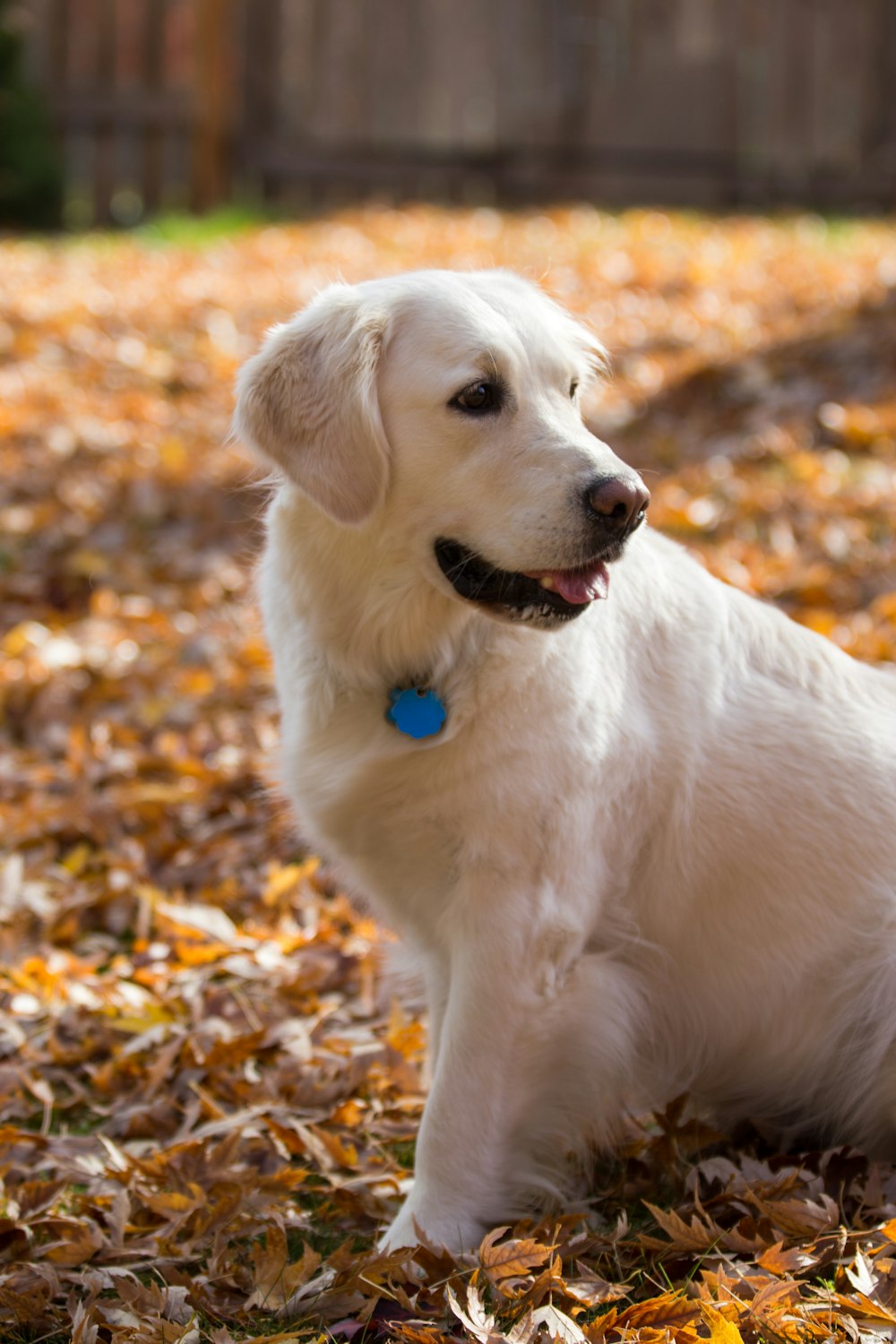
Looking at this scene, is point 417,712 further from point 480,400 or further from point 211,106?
point 211,106

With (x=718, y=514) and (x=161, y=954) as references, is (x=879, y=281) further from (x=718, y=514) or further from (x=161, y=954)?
(x=161, y=954)

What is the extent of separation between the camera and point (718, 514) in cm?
560

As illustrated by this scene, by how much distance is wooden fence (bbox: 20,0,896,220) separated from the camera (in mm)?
13258

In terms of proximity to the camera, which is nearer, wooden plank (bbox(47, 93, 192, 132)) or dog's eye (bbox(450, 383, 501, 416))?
dog's eye (bbox(450, 383, 501, 416))

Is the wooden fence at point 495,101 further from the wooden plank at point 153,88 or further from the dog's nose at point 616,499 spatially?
the dog's nose at point 616,499

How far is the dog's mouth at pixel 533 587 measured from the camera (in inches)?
95.9

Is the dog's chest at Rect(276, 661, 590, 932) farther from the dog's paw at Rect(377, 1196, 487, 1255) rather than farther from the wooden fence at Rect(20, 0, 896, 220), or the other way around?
the wooden fence at Rect(20, 0, 896, 220)

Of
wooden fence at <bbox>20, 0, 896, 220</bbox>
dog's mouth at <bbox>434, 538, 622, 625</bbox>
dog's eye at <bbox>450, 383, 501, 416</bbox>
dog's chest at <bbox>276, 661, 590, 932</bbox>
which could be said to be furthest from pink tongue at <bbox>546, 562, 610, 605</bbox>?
wooden fence at <bbox>20, 0, 896, 220</bbox>

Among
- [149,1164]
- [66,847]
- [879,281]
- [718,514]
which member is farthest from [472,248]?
[149,1164]

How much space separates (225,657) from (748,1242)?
3091mm

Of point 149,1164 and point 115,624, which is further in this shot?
point 115,624

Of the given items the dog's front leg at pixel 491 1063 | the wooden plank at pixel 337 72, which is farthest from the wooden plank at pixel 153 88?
the dog's front leg at pixel 491 1063

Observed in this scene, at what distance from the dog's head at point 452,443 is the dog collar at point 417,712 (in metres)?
0.20

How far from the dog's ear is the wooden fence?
11519 millimetres
